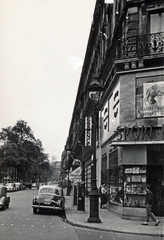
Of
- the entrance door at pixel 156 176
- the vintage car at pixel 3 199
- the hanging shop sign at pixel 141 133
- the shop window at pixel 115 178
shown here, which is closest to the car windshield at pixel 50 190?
the vintage car at pixel 3 199

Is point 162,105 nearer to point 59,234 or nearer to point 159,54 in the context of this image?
point 159,54

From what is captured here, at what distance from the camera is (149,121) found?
15766mm

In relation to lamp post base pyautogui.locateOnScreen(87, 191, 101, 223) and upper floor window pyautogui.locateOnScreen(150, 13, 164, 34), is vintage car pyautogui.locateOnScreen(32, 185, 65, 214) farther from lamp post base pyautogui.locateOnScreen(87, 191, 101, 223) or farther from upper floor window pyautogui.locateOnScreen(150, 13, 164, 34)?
upper floor window pyautogui.locateOnScreen(150, 13, 164, 34)

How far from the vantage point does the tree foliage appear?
172 ft

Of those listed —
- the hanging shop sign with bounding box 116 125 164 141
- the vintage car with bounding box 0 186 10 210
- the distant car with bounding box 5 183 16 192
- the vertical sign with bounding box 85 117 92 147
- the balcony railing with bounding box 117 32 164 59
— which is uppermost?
the balcony railing with bounding box 117 32 164 59

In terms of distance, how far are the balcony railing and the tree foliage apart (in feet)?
106

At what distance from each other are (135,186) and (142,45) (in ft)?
19.8

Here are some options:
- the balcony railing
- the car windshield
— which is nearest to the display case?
the car windshield

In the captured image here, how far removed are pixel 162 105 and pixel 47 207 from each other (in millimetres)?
7251

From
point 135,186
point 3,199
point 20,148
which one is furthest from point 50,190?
point 20,148

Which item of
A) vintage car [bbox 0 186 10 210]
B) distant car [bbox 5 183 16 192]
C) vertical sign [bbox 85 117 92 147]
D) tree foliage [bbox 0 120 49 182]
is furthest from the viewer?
distant car [bbox 5 183 16 192]

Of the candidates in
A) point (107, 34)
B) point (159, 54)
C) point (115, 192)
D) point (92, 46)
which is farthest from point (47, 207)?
point (92, 46)

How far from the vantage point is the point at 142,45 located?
1602 cm

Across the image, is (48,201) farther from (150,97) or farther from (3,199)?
(150,97)
